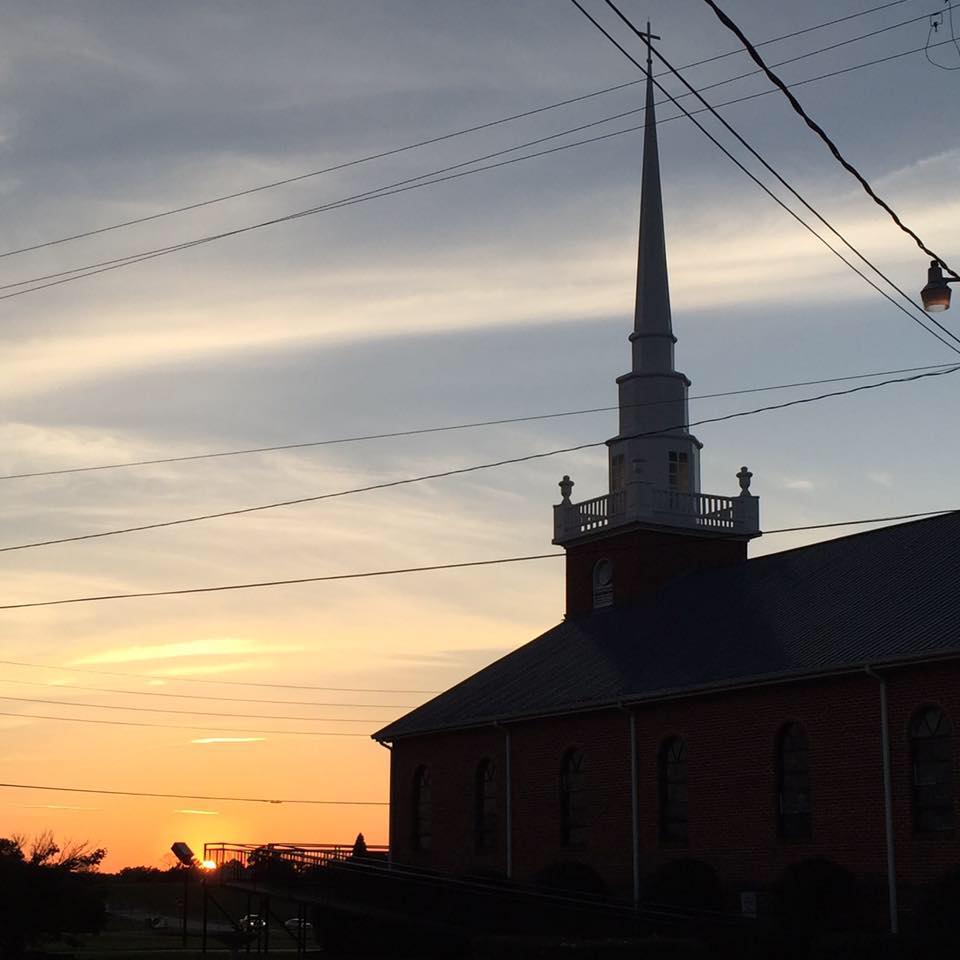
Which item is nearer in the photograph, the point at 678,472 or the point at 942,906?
the point at 942,906

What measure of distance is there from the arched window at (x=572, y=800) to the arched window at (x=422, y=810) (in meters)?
7.69

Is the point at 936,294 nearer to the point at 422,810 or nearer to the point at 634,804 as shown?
the point at 634,804

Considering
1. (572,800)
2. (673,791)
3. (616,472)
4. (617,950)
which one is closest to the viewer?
(617,950)

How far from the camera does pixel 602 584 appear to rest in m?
49.8

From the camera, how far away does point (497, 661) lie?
51.2 m

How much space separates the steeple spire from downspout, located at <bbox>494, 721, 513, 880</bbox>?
39.2ft

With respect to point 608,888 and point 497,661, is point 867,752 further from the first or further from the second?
point 497,661

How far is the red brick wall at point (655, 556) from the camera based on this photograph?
48188mm

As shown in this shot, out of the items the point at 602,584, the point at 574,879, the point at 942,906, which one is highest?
the point at 602,584

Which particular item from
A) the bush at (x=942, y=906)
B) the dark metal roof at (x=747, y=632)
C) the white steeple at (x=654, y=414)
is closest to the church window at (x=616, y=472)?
the white steeple at (x=654, y=414)

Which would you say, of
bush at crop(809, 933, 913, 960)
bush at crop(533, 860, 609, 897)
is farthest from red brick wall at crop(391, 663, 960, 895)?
bush at crop(809, 933, 913, 960)

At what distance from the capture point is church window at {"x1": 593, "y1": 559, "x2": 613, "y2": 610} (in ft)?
162

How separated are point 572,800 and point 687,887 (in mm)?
7140

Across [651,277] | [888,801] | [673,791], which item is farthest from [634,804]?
[651,277]
